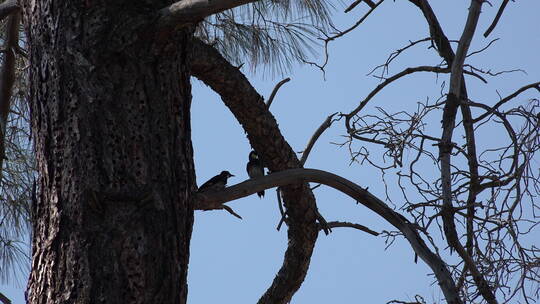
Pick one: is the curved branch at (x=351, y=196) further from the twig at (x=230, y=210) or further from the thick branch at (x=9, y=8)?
the thick branch at (x=9, y=8)

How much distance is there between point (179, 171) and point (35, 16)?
21.1 inches

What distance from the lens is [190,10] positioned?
6.17 ft

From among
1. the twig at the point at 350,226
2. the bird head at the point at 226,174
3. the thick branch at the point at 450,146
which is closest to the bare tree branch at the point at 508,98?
the thick branch at the point at 450,146

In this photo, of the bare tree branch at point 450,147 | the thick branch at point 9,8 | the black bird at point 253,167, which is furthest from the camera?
the black bird at point 253,167

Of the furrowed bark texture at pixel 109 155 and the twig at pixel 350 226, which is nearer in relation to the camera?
the furrowed bark texture at pixel 109 155

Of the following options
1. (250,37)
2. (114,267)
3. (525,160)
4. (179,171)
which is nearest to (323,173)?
(525,160)

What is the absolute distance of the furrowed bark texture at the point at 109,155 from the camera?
1.78 meters

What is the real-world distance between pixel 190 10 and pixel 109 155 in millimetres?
378

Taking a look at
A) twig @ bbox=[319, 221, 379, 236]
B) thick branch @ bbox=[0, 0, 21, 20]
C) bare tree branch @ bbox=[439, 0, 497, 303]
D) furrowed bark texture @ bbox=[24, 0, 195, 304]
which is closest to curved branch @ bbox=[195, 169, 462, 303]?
bare tree branch @ bbox=[439, 0, 497, 303]

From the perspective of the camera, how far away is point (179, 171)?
1.92 m

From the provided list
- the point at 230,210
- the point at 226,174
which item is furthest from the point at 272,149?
the point at 226,174

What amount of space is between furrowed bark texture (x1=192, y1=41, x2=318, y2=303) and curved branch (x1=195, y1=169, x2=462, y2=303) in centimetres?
32

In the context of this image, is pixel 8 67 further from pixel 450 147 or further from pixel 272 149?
pixel 450 147

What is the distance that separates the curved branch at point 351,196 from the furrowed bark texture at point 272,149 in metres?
0.32
